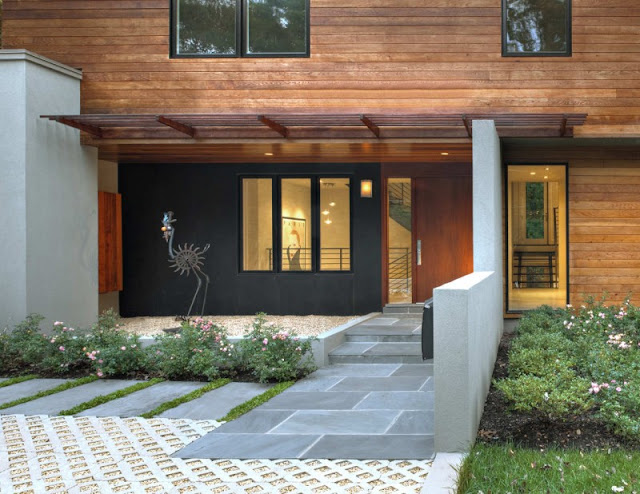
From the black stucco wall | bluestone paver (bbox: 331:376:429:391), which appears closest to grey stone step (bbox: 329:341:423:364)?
bluestone paver (bbox: 331:376:429:391)

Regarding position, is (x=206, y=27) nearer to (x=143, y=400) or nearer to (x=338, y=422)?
(x=143, y=400)

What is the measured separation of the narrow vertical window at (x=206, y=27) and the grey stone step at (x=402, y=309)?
4.59 metres

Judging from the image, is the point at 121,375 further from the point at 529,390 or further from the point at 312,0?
the point at 312,0

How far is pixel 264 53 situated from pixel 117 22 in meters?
1.98

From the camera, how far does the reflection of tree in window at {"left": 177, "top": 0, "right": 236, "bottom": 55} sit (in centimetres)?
959

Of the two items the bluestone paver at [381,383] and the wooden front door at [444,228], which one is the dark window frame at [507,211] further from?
the bluestone paver at [381,383]

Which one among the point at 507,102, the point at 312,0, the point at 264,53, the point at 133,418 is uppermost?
the point at 312,0

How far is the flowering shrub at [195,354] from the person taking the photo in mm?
7035

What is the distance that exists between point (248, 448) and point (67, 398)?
7.62 ft

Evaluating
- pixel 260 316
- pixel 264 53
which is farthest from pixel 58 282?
pixel 264 53

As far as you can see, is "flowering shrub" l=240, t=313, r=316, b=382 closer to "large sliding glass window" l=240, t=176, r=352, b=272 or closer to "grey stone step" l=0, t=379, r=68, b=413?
"grey stone step" l=0, t=379, r=68, b=413

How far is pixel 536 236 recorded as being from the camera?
33.5 feet

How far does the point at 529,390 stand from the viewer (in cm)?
487

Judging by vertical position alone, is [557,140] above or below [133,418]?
above
